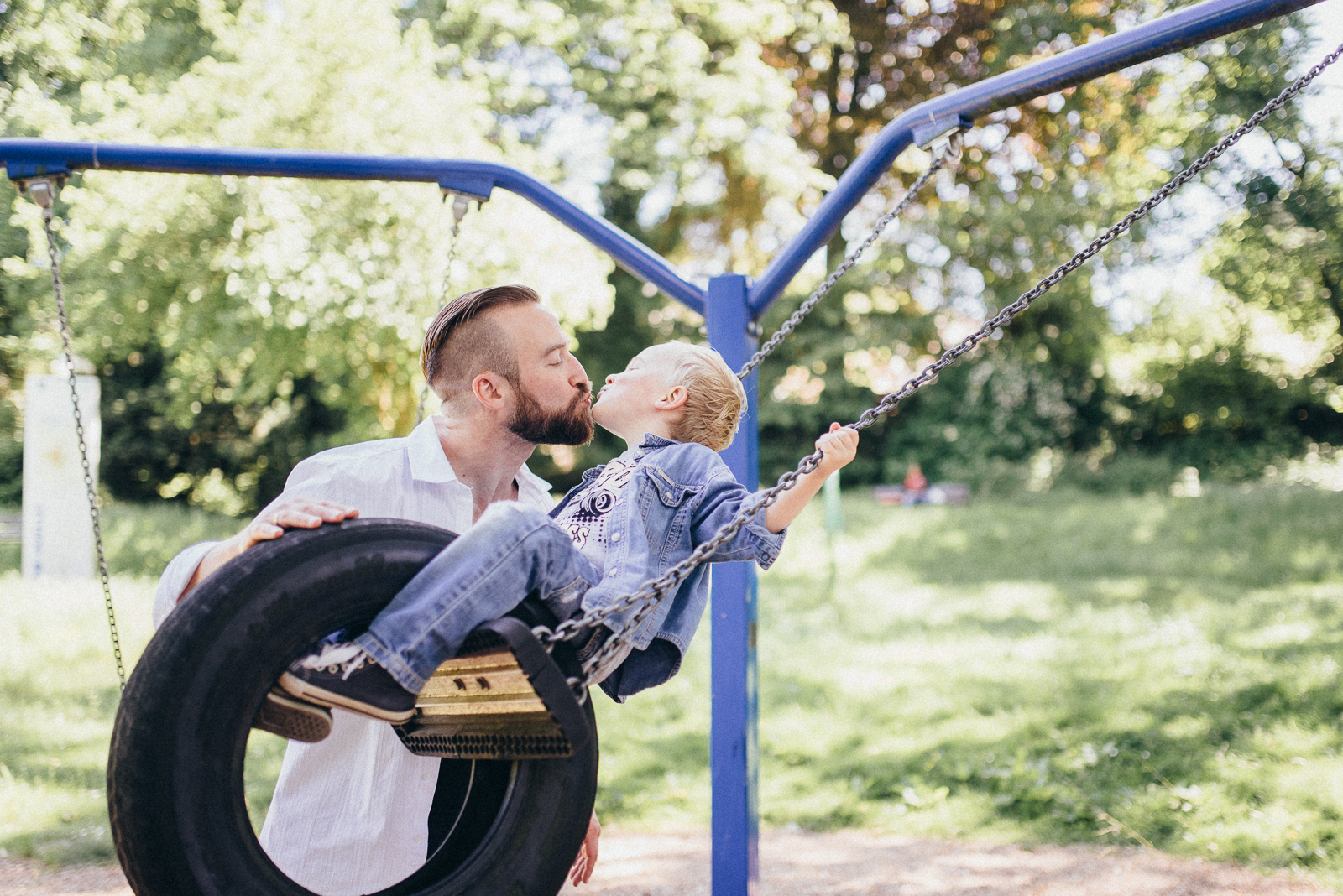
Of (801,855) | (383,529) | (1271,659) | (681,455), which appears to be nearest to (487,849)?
(383,529)

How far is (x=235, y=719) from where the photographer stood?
4.59 feet

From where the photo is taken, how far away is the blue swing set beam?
239 cm

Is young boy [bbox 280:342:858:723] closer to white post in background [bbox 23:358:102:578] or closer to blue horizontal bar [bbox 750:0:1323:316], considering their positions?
blue horizontal bar [bbox 750:0:1323:316]

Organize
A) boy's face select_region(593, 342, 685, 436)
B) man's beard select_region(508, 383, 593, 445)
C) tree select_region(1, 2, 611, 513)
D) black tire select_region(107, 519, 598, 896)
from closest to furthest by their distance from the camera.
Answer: black tire select_region(107, 519, 598, 896), man's beard select_region(508, 383, 593, 445), boy's face select_region(593, 342, 685, 436), tree select_region(1, 2, 611, 513)

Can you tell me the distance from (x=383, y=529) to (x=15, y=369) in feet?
53.8

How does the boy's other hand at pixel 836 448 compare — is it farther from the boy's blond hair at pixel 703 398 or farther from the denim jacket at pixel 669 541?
the boy's blond hair at pixel 703 398

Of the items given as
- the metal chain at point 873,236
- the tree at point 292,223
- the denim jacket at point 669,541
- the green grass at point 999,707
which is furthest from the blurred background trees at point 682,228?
the denim jacket at point 669,541

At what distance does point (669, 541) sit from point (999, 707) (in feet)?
14.4

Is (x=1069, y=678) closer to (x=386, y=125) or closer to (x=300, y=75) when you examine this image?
(x=386, y=125)

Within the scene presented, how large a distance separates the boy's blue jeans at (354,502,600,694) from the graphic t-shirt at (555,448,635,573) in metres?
0.29

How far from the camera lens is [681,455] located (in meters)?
2.01

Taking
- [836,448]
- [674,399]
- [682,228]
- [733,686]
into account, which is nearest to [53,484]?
[733,686]

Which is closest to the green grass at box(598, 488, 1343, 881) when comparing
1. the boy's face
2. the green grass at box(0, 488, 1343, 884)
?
the green grass at box(0, 488, 1343, 884)

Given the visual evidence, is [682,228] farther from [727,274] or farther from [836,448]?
[836,448]
